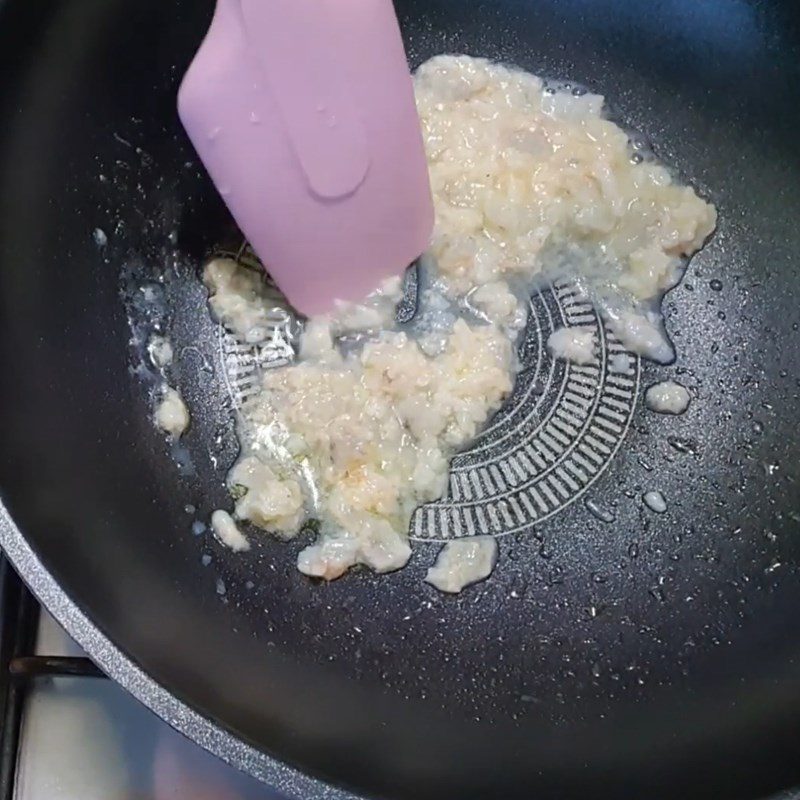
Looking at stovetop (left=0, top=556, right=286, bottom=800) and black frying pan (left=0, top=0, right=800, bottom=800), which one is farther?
stovetop (left=0, top=556, right=286, bottom=800)

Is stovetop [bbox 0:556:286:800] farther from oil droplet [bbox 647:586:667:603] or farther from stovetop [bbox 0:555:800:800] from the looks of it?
oil droplet [bbox 647:586:667:603]

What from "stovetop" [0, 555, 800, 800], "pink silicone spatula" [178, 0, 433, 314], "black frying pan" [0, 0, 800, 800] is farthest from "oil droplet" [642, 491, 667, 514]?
"stovetop" [0, 555, 800, 800]

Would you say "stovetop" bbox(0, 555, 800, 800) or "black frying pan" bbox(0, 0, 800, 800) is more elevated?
"black frying pan" bbox(0, 0, 800, 800)

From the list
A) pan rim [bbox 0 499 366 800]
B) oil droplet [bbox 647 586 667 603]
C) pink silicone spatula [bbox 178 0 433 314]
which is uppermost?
pink silicone spatula [bbox 178 0 433 314]

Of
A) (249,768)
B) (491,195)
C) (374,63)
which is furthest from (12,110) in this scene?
(249,768)

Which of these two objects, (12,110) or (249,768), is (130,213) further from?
(249,768)

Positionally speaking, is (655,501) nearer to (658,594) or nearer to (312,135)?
(658,594)
